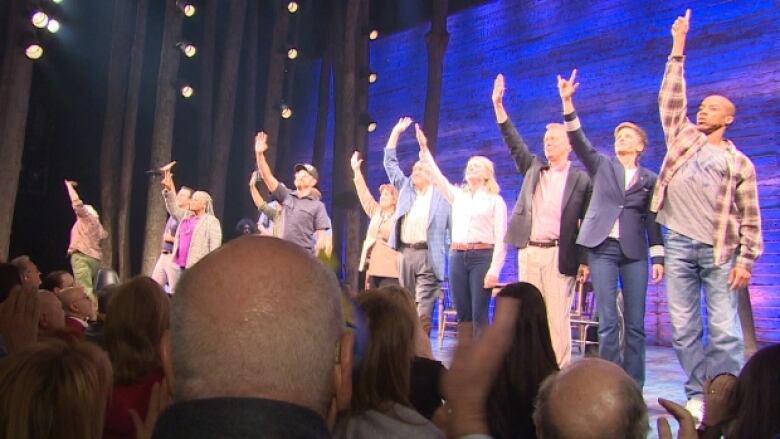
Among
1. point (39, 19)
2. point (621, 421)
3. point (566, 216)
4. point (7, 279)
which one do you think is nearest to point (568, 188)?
point (566, 216)

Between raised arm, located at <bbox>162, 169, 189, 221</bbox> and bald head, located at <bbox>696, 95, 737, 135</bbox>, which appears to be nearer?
bald head, located at <bbox>696, 95, 737, 135</bbox>

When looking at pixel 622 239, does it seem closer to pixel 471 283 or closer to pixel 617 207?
pixel 617 207

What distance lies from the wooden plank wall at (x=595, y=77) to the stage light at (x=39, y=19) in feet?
17.0

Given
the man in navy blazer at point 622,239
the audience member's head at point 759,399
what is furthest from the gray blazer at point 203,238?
the audience member's head at point 759,399

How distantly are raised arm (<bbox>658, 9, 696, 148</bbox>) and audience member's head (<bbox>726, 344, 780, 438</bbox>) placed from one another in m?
2.30

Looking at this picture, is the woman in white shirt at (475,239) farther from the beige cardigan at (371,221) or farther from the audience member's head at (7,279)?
the audience member's head at (7,279)

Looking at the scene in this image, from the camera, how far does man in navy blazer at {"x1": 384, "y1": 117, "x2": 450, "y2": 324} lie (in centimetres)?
573

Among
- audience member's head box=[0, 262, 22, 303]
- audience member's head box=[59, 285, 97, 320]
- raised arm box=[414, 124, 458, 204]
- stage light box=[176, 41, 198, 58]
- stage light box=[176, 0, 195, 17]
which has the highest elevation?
stage light box=[176, 0, 195, 17]

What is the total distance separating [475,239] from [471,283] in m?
0.32

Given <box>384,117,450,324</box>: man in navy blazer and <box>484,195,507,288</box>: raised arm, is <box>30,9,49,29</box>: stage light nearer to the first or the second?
<box>384,117,450,324</box>: man in navy blazer

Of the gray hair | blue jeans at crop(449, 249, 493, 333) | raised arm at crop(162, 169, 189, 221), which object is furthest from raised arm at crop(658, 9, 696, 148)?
raised arm at crop(162, 169, 189, 221)

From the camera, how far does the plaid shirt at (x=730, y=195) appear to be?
3.57 meters

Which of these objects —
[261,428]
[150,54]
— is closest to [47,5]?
[150,54]

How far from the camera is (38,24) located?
8.19 metres
